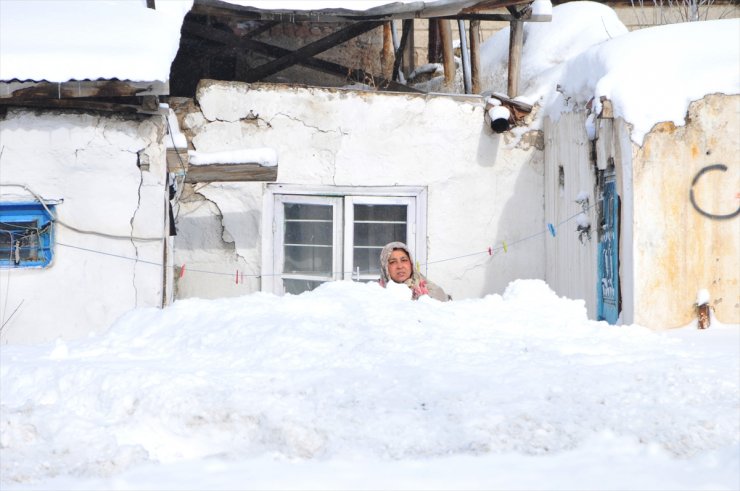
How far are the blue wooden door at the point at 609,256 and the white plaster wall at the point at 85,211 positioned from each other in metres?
3.46

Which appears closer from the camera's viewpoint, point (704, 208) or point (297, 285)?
point (704, 208)

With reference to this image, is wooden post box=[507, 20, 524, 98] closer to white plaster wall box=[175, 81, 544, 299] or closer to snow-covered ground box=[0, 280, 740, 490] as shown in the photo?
white plaster wall box=[175, 81, 544, 299]

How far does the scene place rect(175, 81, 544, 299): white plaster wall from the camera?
9938 millimetres

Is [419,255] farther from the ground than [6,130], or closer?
closer

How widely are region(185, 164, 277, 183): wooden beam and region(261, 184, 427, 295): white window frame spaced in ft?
5.26

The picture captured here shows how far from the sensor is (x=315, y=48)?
1139cm

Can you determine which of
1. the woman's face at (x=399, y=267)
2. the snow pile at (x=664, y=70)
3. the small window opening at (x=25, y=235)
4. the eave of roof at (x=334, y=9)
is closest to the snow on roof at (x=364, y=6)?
the eave of roof at (x=334, y=9)

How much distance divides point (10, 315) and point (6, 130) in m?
1.28

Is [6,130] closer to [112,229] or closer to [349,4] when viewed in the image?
[112,229]

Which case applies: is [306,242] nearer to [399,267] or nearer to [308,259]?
[308,259]

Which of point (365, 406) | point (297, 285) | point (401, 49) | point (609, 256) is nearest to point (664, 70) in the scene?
point (609, 256)

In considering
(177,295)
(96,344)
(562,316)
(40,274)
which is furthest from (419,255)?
(96,344)

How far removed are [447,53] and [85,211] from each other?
5.62 meters

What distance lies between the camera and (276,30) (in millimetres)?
13297
